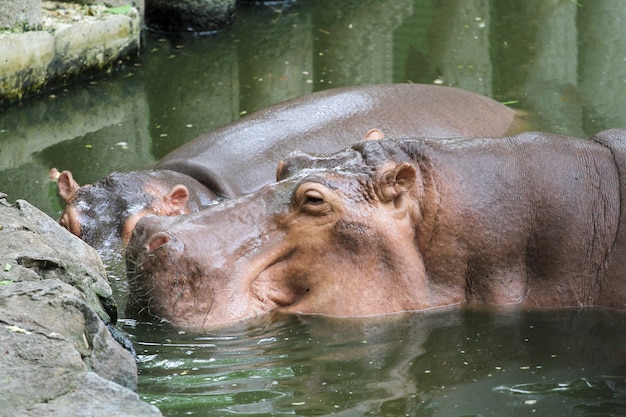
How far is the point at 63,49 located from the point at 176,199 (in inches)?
140

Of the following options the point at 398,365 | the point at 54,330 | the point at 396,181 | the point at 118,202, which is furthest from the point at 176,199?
the point at 54,330

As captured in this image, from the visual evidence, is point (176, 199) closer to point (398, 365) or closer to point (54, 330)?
point (398, 365)

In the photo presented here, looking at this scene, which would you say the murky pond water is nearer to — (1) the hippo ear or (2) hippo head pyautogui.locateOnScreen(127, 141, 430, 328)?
(2) hippo head pyautogui.locateOnScreen(127, 141, 430, 328)

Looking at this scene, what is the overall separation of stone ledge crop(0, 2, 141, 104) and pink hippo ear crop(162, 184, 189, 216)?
308 centimetres

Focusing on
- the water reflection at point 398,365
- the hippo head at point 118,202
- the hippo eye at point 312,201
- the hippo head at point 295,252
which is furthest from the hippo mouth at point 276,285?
the hippo head at point 118,202

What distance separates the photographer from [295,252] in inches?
201

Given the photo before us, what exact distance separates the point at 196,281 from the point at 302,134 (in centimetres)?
249

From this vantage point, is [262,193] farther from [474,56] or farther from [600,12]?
[600,12]

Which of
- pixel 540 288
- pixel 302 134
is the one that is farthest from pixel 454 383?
pixel 302 134

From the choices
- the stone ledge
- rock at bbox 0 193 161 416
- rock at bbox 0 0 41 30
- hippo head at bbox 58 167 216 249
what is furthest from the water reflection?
rock at bbox 0 0 41 30

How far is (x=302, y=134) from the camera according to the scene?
727cm

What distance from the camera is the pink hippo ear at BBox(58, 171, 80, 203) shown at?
6.77m

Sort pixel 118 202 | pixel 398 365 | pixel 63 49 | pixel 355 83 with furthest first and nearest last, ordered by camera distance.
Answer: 1. pixel 355 83
2. pixel 63 49
3. pixel 118 202
4. pixel 398 365

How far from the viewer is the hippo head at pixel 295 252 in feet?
16.3
